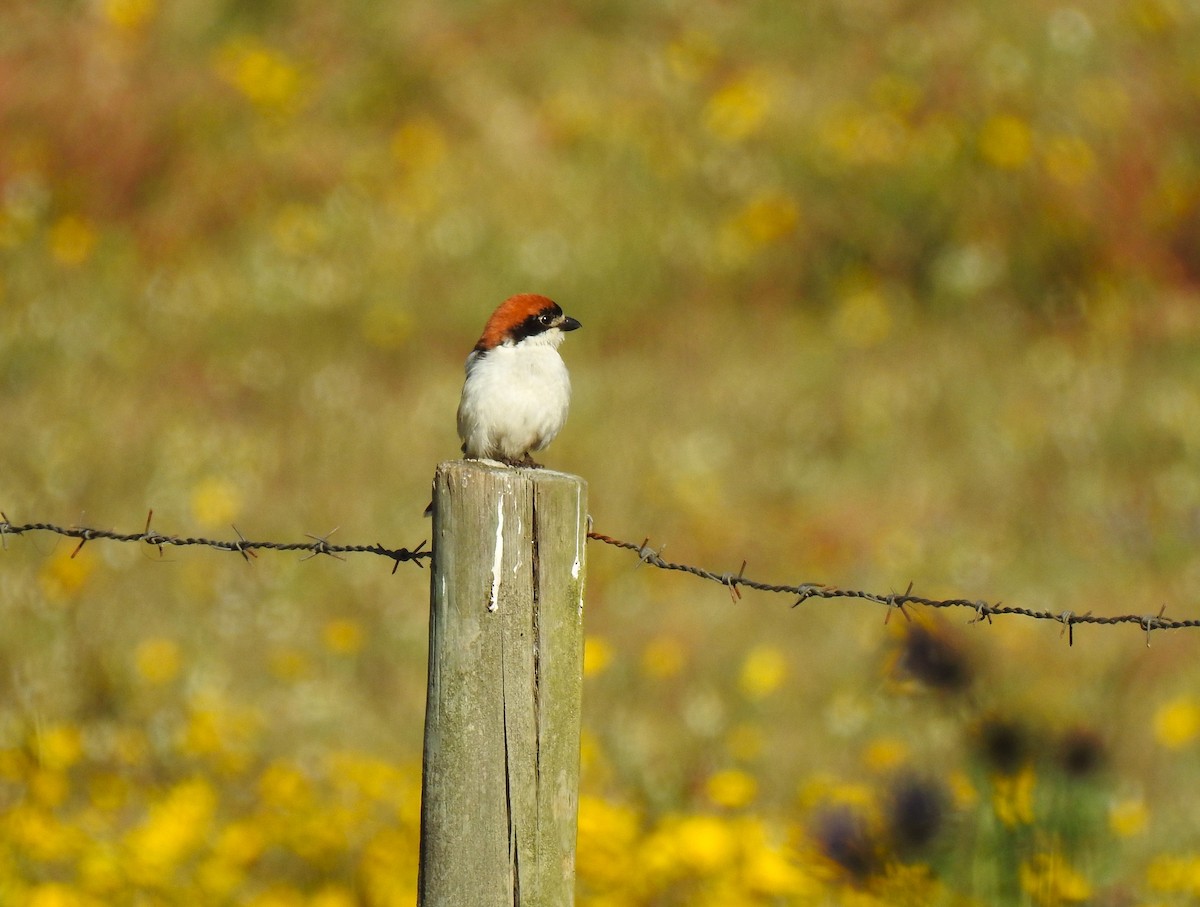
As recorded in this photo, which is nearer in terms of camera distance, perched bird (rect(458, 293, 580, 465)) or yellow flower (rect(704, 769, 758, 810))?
perched bird (rect(458, 293, 580, 465))

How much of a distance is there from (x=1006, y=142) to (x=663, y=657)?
6.63m

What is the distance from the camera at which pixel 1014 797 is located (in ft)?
10.6

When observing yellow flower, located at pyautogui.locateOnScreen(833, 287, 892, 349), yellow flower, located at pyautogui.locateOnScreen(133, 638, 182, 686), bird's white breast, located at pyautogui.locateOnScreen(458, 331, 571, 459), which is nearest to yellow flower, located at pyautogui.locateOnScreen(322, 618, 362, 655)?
yellow flower, located at pyautogui.locateOnScreen(133, 638, 182, 686)

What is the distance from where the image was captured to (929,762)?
510 centimetres

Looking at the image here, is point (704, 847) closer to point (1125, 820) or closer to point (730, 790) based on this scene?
point (730, 790)

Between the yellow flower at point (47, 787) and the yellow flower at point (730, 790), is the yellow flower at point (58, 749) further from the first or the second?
the yellow flower at point (730, 790)

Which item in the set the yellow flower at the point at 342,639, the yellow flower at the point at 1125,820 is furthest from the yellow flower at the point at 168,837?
the yellow flower at the point at 1125,820

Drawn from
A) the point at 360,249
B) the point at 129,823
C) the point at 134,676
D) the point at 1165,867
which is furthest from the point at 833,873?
the point at 360,249

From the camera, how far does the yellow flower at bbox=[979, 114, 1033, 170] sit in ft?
36.9

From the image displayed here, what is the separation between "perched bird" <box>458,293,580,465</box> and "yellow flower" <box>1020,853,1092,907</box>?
1542 mm

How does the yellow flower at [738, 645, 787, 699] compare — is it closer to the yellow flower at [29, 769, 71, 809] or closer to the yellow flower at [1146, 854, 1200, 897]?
the yellow flower at [1146, 854, 1200, 897]

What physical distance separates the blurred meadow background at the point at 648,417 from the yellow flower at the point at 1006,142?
4 centimetres

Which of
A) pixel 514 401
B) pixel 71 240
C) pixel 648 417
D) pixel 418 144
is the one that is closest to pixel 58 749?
pixel 514 401

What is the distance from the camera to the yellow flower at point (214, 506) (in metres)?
7.39
